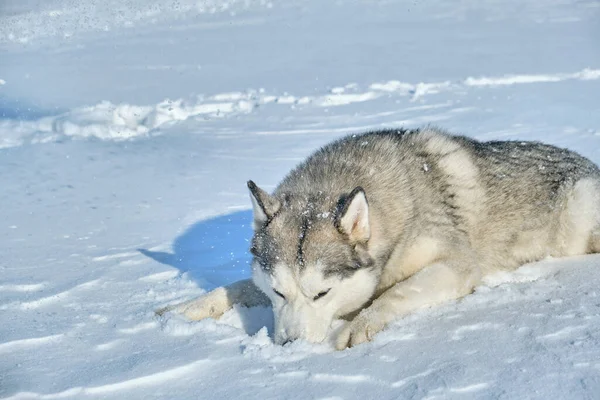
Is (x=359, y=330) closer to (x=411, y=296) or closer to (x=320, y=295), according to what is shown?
(x=320, y=295)

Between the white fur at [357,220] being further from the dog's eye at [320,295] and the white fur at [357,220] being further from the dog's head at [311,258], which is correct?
the dog's eye at [320,295]

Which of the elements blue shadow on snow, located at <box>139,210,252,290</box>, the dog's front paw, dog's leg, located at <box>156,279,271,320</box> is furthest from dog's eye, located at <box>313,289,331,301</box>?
blue shadow on snow, located at <box>139,210,252,290</box>

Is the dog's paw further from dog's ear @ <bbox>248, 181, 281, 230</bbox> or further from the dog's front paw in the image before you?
the dog's front paw

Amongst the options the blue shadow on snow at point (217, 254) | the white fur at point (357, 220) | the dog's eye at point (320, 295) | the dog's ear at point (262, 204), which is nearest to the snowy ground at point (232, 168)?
the blue shadow on snow at point (217, 254)

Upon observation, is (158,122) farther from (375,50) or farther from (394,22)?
(394,22)

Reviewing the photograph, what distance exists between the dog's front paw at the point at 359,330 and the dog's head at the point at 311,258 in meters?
0.10

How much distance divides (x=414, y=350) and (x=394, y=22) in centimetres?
1591

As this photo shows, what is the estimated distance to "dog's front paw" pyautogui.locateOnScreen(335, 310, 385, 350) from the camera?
3.50 metres

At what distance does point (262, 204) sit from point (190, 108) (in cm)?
791

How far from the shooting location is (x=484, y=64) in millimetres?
13141

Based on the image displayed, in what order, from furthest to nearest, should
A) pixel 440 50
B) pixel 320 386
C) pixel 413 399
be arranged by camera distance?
pixel 440 50
pixel 320 386
pixel 413 399

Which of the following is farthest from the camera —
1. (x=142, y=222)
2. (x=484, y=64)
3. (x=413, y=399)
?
(x=484, y=64)

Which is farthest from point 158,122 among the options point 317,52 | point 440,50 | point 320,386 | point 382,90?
point 320,386

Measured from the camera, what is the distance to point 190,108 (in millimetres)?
11344
